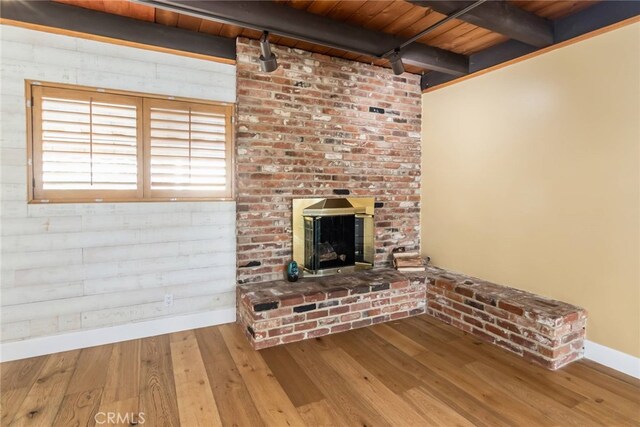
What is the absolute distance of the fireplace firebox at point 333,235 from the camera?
3.33m

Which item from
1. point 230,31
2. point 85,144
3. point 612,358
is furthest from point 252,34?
point 612,358

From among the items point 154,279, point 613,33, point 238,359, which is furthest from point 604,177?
point 154,279

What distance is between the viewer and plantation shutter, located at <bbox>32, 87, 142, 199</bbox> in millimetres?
2500

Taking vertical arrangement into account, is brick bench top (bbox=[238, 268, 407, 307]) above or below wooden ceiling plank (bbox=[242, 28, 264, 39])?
below

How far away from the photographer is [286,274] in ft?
10.7

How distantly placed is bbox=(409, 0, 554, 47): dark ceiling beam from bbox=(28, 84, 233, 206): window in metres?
2.04

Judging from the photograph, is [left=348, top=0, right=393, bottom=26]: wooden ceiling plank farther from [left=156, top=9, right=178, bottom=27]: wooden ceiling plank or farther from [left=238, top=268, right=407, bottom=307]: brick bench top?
[left=238, top=268, right=407, bottom=307]: brick bench top

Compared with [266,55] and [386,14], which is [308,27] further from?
[386,14]

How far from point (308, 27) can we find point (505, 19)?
150cm

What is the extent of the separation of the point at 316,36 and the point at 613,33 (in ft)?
7.20

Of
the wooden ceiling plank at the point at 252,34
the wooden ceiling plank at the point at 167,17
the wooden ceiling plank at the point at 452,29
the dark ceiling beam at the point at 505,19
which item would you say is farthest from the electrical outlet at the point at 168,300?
the wooden ceiling plank at the point at 452,29

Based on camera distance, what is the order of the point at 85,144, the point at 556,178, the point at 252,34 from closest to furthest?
the point at 85,144 → the point at 556,178 → the point at 252,34

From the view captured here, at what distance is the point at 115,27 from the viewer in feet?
8.55

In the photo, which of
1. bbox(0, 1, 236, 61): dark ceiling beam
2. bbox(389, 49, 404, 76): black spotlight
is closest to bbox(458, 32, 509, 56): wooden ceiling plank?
bbox(389, 49, 404, 76): black spotlight
